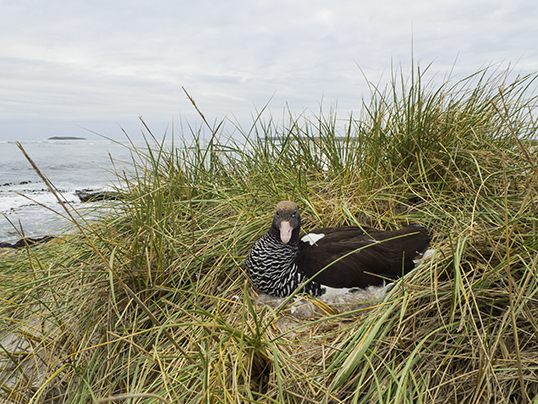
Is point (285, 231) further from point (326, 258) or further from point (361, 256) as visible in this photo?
point (361, 256)

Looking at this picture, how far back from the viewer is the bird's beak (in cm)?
245

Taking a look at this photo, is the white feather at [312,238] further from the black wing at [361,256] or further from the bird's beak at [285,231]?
the bird's beak at [285,231]

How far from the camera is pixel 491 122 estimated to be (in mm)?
3686

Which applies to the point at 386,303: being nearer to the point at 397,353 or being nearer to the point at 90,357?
the point at 397,353

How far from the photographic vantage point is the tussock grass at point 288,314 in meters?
1.69

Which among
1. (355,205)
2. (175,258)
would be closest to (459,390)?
(355,205)

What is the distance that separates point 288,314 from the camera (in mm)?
2410

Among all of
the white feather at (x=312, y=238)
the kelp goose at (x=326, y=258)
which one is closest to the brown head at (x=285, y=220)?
the kelp goose at (x=326, y=258)

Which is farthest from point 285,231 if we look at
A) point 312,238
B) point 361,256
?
point 361,256

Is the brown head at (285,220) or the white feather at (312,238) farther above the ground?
the brown head at (285,220)

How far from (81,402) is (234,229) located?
148cm

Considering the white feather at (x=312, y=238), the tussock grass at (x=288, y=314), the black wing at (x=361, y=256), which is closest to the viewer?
the tussock grass at (x=288, y=314)

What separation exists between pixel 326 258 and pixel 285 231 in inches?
14.0

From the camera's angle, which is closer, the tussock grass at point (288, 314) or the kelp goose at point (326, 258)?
the tussock grass at point (288, 314)
